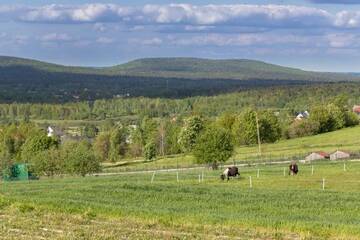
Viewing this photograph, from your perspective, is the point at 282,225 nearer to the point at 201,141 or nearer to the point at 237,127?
the point at 201,141

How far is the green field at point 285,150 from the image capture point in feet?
345

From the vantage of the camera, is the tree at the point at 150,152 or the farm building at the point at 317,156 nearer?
the farm building at the point at 317,156

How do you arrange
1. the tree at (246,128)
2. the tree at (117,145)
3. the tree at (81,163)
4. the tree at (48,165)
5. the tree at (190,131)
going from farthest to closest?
the tree at (117,145), the tree at (246,128), the tree at (190,131), the tree at (48,165), the tree at (81,163)

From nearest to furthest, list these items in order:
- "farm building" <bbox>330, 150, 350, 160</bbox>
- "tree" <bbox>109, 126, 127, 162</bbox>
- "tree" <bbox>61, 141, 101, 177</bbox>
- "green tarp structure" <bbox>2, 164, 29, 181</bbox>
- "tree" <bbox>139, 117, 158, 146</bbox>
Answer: "tree" <bbox>61, 141, 101, 177</bbox> < "green tarp structure" <bbox>2, 164, 29, 181</bbox> < "farm building" <bbox>330, 150, 350, 160</bbox> < "tree" <bbox>109, 126, 127, 162</bbox> < "tree" <bbox>139, 117, 158, 146</bbox>

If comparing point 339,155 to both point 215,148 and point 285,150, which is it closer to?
point 285,150

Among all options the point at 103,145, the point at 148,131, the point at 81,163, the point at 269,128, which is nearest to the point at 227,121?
the point at 269,128

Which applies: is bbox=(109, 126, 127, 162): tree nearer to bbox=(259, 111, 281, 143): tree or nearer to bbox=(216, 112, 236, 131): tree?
bbox=(216, 112, 236, 131): tree

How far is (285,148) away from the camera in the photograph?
407ft

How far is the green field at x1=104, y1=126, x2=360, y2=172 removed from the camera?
10525 cm

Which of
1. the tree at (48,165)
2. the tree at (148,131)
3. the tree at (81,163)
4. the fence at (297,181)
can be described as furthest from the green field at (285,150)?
the fence at (297,181)

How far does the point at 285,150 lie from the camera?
119250mm

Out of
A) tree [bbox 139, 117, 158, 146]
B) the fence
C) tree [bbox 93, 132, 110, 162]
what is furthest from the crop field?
tree [bbox 139, 117, 158, 146]

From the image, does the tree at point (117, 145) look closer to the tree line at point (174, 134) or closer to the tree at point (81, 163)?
the tree line at point (174, 134)

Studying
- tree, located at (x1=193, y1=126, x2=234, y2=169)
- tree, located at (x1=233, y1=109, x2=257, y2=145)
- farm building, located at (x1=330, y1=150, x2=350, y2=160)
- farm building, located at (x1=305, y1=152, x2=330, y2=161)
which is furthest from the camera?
tree, located at (x1=233, y1=109, x2=257, y2=145)
